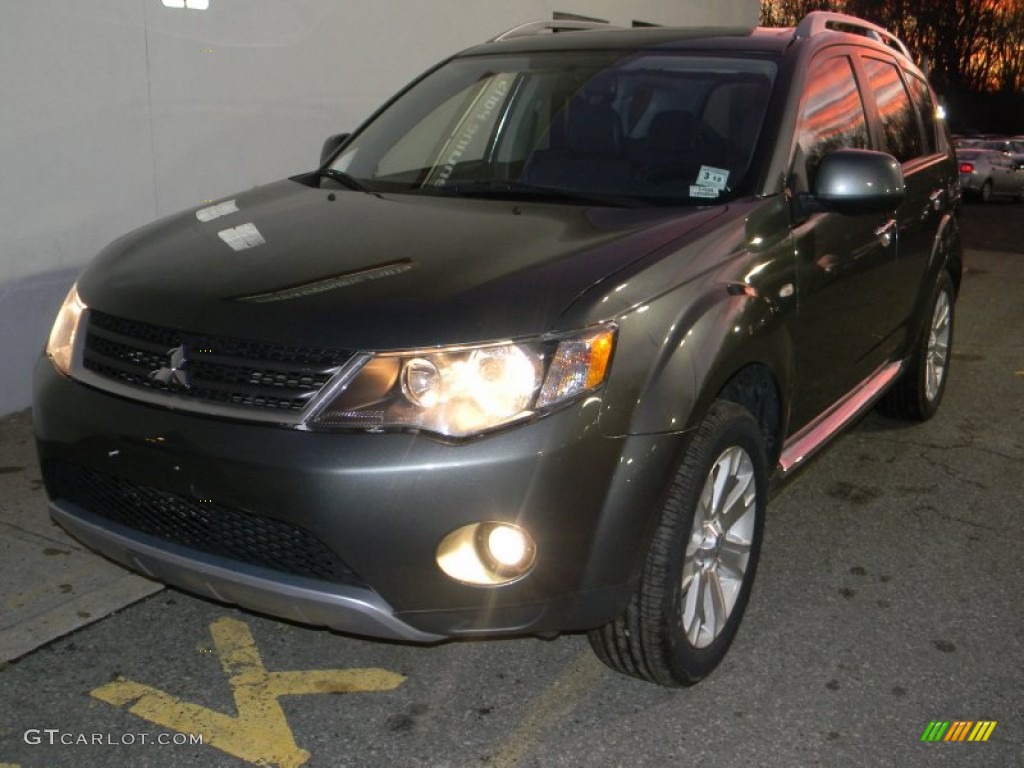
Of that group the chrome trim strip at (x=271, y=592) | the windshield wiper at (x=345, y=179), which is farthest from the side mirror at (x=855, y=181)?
the chrome trim strip at (x=271, y=592)

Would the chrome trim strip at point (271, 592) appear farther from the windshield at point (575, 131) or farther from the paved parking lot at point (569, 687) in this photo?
the windshield at point (575, 131)

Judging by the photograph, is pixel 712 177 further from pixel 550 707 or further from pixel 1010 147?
pixel 1010 147

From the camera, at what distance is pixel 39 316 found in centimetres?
562

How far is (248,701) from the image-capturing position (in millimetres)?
3174

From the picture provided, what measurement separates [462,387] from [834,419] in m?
2.04

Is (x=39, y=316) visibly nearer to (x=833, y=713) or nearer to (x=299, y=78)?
(x=299, y=78)

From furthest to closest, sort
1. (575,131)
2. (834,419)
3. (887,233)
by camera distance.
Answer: (887,233) < (834,419) < (575,131)

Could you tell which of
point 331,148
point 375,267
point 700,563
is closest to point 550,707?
point 700,563

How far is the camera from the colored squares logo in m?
3.04

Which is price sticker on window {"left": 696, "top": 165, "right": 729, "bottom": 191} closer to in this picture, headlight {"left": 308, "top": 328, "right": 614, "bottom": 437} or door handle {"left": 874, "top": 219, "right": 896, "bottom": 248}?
door handle {"left": 874, "top": 219, "right": 896, "bottom": 248}

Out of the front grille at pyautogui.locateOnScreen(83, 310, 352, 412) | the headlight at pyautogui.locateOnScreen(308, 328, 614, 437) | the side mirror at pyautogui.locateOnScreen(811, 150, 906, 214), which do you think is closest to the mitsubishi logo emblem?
the front grille at pyautogui.locateOnScreen(83, 310, 352, 412)

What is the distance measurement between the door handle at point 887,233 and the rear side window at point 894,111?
376 millimetres

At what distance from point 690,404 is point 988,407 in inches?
152

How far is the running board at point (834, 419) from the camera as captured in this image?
3820 mm
